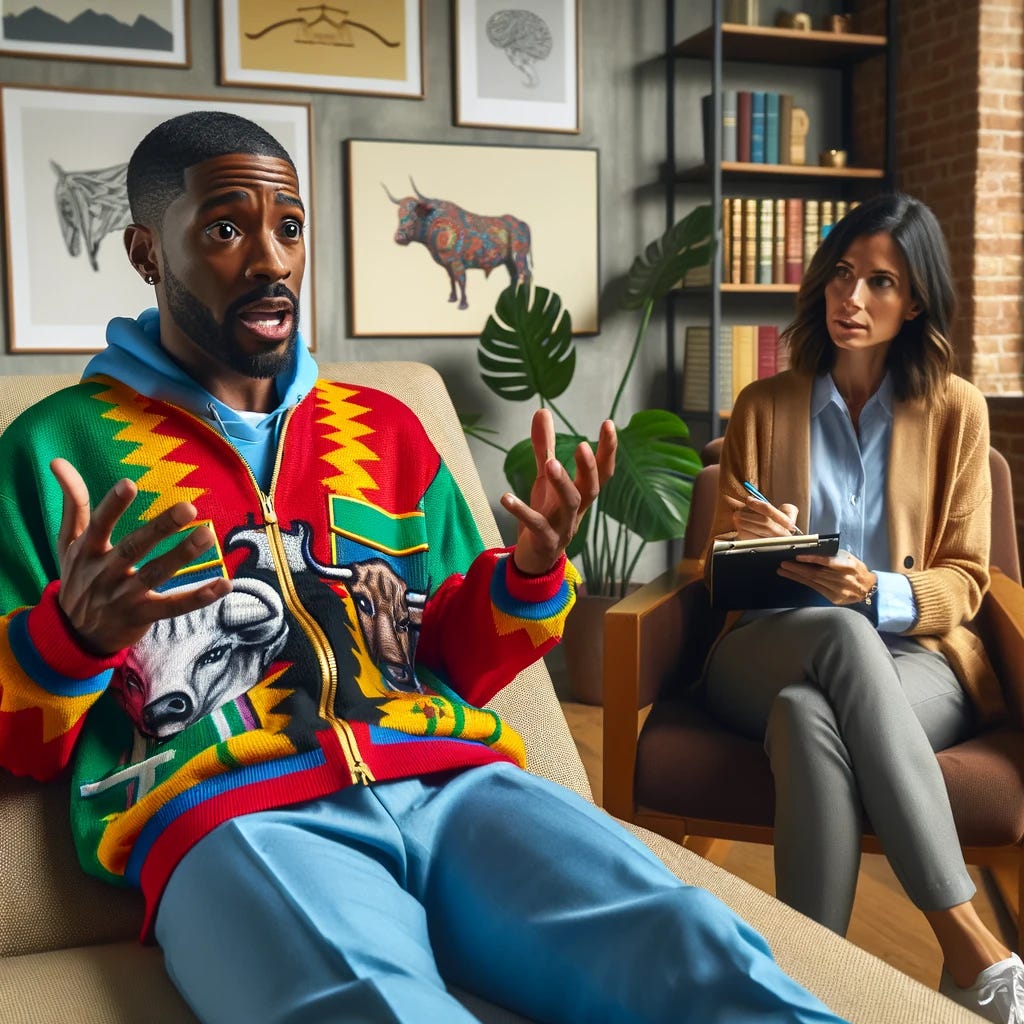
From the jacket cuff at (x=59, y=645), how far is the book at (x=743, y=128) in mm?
3354

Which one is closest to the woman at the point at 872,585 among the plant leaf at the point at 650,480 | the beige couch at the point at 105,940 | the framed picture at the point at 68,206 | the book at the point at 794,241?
the beige couch at the point at 105,940

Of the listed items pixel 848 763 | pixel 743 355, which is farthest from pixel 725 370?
pixel 848 763

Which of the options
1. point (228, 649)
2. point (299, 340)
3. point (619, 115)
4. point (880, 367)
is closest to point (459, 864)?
point (228, 649)

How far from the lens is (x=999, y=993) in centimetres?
137

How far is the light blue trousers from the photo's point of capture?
847 millimetres

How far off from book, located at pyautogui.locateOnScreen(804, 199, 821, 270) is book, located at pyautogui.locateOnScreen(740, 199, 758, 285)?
20 cm

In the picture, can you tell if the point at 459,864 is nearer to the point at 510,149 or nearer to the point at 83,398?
the point at 83,398

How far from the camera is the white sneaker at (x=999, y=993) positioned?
4.42 feet

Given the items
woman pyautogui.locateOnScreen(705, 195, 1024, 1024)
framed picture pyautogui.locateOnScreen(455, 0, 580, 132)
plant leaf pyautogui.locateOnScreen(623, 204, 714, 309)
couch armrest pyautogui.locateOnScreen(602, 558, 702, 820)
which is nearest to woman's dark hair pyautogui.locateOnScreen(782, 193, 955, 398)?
woman pyautogui.locateOnScreen(705, 195, 1024, 1024)

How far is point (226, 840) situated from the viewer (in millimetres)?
987

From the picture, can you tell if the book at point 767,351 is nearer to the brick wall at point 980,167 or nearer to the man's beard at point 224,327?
the brick wall at point 980,167

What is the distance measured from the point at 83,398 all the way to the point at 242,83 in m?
2.58

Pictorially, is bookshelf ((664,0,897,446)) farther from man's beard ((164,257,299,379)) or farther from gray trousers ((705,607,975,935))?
man's beard ((164,257,299,379))

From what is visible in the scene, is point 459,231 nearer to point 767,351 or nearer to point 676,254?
point 676,254
